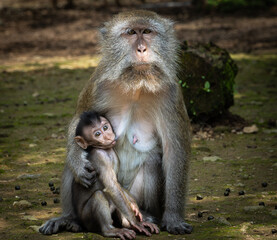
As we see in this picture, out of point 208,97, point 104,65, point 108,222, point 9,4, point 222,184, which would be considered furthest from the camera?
point 9,4

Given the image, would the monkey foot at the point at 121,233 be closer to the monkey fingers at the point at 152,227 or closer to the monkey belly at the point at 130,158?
the monkey fingers at the point at 152,227

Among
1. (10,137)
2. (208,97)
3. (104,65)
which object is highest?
(104,65)

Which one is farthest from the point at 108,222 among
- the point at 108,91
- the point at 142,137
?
the point at 108,91

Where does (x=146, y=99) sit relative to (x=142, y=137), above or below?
above

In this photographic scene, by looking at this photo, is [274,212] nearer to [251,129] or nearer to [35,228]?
[35,228]

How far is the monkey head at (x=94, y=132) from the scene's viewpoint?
181 inches

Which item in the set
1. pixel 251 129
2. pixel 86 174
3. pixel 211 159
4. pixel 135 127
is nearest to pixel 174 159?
pixel 135 127

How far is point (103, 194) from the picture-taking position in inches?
179

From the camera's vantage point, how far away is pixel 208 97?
7945 millimetres

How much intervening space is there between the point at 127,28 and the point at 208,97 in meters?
3.44

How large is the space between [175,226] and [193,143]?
314 centimetres

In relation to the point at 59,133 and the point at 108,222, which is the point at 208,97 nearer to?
the point at 59,133

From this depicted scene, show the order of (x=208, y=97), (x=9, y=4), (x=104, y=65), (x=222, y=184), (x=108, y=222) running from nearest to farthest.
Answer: (x=108, y=222) → (x=104, y=65) → (x=222, y=184) → (x=208, y=97) → (x=9, y=4)

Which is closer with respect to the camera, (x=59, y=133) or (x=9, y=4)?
(x=59, y=133)
